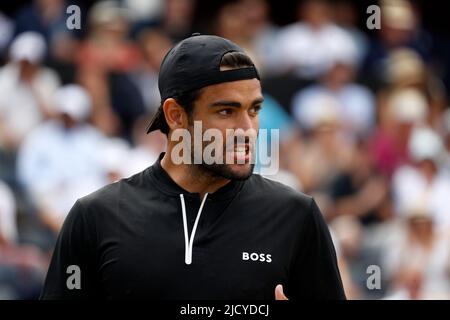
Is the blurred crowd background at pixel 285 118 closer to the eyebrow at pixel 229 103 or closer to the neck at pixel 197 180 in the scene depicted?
the neck at pixel 197 180

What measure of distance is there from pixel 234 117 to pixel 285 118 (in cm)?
568

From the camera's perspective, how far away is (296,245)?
361cm

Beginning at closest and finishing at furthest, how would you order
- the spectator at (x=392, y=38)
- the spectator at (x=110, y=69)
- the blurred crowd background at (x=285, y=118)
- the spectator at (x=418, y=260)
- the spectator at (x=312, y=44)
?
the spectator at (x=418, y=260) < the blurred crowd background at (x=285, y=118) < the spectator at (x=110, y=69) < the spectator at (x=312, y=44) < the spectator at (x=392, y=38)

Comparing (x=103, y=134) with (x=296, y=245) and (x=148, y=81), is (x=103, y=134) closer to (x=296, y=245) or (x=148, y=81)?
(x=148, y=81)

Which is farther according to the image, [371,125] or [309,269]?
[371,125]

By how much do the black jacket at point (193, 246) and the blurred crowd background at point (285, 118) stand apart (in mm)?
4294

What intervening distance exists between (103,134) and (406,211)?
264 cm

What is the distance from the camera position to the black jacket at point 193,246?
351cm

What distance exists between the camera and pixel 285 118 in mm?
9203

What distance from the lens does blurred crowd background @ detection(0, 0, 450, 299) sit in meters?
8.41

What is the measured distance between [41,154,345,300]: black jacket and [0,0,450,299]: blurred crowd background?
4.29 m

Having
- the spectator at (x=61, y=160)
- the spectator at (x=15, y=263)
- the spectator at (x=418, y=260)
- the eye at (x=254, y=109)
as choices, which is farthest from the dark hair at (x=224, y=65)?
the spectator at (x=418, y=260)

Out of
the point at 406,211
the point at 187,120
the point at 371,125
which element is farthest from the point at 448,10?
the point at 187,120

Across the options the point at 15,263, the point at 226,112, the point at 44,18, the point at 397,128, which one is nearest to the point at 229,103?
the point at 226,112
